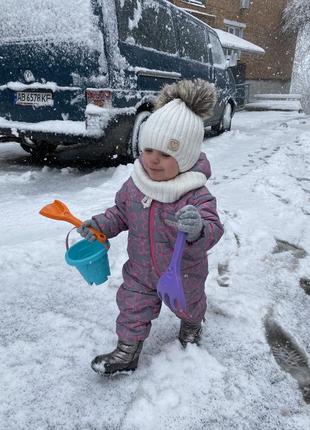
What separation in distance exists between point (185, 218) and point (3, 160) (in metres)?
4.80

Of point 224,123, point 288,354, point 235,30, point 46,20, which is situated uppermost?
point 235,30

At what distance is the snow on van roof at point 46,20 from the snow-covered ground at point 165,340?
1765mm

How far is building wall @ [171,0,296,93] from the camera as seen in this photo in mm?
17906

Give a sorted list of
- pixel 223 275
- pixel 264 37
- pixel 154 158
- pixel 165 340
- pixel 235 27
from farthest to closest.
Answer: pixel 264 37 < pixel 235 27 < pixel 223 275 < pixel 165 340 < pixel 154 158

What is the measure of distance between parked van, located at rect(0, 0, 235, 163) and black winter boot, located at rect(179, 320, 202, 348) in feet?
9.24

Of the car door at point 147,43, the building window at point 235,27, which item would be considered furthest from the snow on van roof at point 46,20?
the building window at point 235,27

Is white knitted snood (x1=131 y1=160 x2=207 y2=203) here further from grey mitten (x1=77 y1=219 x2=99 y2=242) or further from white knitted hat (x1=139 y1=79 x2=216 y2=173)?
grey mitten (x1=77 y1=219 x2=99 y2=242)

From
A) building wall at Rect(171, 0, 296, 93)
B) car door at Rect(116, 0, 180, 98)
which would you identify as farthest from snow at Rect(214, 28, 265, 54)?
car door at Rect(116, 0, 180, 98)

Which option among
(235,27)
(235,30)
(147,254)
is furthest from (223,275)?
(235,30)

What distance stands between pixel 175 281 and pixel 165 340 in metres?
0.61

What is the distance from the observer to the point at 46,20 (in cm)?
418

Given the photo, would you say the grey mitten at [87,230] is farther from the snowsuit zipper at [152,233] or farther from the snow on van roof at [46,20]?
the snow on van roof at [46,20]

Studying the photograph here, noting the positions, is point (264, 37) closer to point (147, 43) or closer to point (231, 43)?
point (231, 43)

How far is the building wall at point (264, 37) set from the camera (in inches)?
705
